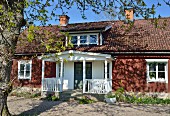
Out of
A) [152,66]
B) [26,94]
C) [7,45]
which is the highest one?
[7,45]

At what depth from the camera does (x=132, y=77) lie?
15.7 meters

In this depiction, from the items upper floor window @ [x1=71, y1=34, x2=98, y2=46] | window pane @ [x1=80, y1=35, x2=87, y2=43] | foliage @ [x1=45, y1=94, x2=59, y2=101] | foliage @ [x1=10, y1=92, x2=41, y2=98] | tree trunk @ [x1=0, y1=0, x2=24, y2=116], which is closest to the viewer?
tree trunk @ [x1=0, y1=0, x2=24, y2=116]

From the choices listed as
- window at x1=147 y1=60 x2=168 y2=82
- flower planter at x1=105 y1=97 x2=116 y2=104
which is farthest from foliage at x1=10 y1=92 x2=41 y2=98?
window at x1=147 y1=60 x2=168 y2=82

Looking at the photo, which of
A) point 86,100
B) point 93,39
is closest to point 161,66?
point 93,39

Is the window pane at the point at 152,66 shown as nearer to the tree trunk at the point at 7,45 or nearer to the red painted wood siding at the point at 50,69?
the red painted wood siding at the point at 50,69

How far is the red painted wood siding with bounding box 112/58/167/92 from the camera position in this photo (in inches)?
598

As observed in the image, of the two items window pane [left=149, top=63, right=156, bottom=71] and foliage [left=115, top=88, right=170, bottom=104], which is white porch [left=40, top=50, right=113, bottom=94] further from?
window pane [left=149, top=63, right=156, bottom=71]

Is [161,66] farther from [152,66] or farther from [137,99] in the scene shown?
[137,99]

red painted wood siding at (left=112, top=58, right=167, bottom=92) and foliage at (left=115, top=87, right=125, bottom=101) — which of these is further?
red painted wood siding at (left=112, top=58, right=167, bottom=92)

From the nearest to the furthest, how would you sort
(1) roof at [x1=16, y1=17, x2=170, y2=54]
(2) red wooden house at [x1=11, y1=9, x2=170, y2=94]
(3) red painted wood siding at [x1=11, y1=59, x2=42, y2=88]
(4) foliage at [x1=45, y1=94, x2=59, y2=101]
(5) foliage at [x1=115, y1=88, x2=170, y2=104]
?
(5) foliage at [x1=115, y1=88, x2=170, y2=104]
(4) foliage at [x1=45, y1=94, x2=59, y2=101]
(2) red wooden house at [x1=11, y1=9, x2=170, y2=94]
(1) roof at [x1=16, y1=17, x2=170, y2=54]
(3) red painted wood siding at [x1=11, y1=59, x2=42, y2=88]

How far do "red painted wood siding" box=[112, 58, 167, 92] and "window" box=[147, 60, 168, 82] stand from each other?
0.29 metres

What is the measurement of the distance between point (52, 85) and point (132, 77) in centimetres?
595

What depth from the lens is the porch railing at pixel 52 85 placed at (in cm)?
1524

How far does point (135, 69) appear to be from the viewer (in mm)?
15672
